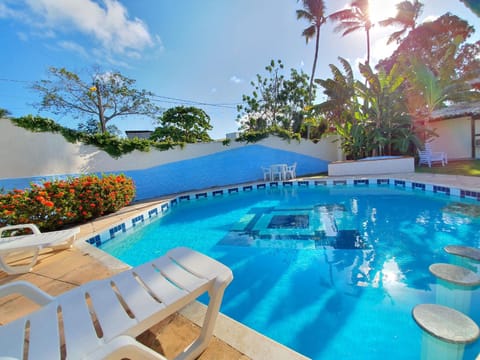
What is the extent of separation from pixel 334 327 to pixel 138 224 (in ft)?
18.4

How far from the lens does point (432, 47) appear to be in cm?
1684

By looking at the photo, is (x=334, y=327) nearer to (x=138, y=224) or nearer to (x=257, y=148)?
(x=138, y=224)

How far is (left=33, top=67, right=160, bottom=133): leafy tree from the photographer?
1302 centimetres

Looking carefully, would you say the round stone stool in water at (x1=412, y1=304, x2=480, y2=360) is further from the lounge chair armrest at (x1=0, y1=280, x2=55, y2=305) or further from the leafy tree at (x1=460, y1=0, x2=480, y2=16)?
the leafy tree at (x1=460, y1=0, x2=480, y2=16)

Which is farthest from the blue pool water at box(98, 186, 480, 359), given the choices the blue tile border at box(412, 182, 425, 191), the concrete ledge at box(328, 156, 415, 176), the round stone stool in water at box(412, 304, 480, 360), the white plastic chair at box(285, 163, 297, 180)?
the white plastic chair at box(285, 163, 297, 180)

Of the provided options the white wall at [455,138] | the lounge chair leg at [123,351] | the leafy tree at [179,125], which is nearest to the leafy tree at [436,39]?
the white wall at [455,138]

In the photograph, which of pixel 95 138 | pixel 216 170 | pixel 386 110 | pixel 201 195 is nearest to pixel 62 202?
pixel 95 138

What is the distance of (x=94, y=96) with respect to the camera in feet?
48.3

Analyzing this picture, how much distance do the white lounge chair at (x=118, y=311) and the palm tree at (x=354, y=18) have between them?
1873 centimetres

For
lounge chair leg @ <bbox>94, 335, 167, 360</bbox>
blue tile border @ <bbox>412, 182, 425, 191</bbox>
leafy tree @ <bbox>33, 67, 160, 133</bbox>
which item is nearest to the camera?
Answer: lounge chair leg @ <bbox>94, 335, 167, 360</bbox>

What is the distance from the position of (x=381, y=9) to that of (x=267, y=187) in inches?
644

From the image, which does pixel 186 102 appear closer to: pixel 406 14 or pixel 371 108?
pixel 371 108

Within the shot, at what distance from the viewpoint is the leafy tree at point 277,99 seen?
57.4ft

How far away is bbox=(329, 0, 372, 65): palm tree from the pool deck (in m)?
18.8
